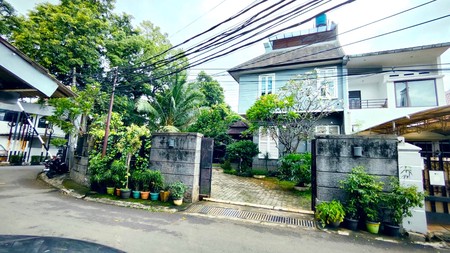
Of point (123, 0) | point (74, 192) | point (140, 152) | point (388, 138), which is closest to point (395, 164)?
point (388, 138)

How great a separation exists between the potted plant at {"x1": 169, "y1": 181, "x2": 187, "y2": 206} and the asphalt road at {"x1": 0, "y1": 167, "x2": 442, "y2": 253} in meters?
0.67

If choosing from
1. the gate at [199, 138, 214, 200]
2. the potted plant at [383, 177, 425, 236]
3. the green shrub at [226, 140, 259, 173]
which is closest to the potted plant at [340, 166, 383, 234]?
the potted plant at [383, 177, 425, 236]

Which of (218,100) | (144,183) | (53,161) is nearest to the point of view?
(144,183)

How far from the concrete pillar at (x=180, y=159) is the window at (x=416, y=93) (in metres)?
12.1

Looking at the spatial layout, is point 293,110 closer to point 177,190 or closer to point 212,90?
point 177,190

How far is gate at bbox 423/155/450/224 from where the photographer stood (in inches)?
188

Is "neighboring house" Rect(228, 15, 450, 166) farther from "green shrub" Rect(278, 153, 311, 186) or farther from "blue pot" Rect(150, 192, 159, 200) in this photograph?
"blue pot" Rect(150, 192, 159, 200)

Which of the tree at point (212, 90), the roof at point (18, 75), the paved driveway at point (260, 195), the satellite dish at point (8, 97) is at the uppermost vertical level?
the tree at point (212, 90)

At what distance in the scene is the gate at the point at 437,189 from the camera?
4.78 meters

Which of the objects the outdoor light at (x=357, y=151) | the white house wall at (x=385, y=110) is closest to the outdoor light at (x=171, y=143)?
the outdoor light at (x=357, y=151)

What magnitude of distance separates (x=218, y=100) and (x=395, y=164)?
22.4 m

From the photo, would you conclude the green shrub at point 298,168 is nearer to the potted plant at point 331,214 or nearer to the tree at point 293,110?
the tree at point 293,110

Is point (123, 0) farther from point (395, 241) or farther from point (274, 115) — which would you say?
point (395, 241)

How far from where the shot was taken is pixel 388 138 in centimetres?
476
